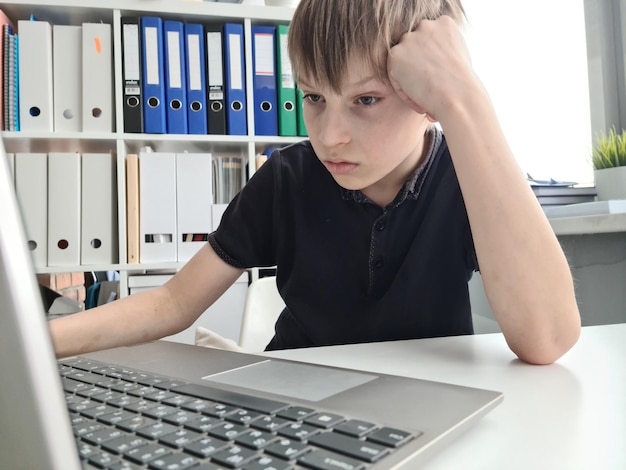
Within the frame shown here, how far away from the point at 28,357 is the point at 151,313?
0.65 meters

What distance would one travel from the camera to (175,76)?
168 centimetres

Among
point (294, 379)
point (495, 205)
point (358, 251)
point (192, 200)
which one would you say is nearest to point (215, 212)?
point (192, 200)

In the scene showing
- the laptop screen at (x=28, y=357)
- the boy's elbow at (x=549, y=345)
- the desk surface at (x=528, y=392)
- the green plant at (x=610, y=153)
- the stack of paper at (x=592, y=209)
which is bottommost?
the desk surface at (x=528, y=392)

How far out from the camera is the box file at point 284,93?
1751 millimetres

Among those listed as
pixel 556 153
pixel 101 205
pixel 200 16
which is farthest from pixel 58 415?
pixel 556 153

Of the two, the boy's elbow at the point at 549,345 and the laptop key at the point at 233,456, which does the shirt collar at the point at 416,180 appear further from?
the laptop key at the point at 233,456

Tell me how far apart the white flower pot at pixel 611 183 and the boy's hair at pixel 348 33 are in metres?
1.13

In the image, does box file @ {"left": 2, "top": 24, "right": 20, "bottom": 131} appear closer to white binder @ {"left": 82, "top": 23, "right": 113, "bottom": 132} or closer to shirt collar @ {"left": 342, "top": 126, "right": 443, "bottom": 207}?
white binder @ {"left": 82, "top": 23, "right": 113, "bottom": 132}

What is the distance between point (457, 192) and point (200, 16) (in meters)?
1.28

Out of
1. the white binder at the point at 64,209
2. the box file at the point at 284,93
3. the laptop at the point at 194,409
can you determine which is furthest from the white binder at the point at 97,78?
the laptop at the point at 194,409

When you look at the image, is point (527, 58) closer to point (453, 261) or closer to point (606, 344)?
point (453, 261)

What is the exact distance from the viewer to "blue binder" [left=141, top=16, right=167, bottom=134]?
165cm

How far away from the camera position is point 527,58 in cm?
215

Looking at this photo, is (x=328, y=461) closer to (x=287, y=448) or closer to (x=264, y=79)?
(x=287, y=448)
